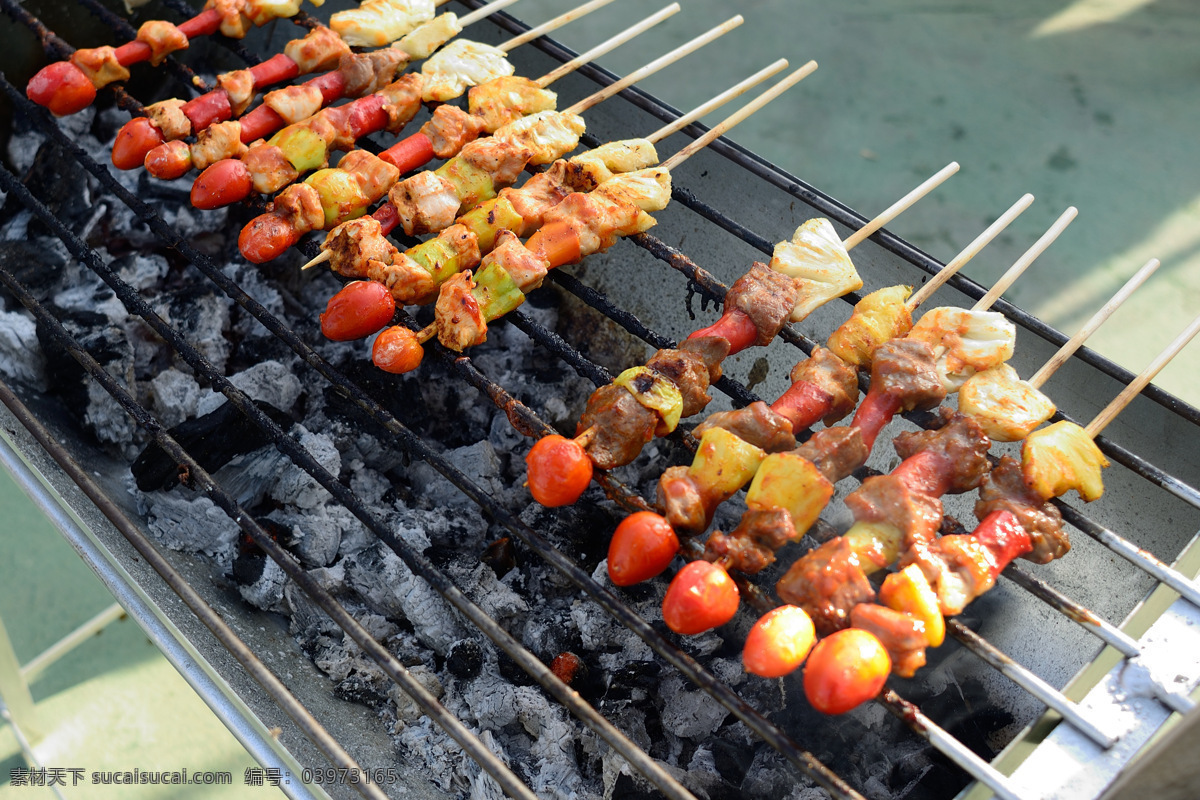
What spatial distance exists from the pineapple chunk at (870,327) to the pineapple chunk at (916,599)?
28.5 inches

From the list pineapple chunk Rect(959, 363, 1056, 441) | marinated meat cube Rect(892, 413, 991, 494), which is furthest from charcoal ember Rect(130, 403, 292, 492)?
pineapple chunk Rect(959, 363, 1056, 441)

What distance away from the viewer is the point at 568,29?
19.6ft

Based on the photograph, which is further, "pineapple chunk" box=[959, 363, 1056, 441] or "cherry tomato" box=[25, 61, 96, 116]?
"cherry tomato" box=[25, 61, 96, 116]

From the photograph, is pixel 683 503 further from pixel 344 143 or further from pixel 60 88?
pixel 60 88

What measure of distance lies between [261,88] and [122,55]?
19.4 inches

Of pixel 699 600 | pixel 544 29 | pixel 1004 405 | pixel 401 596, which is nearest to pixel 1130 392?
pixel 1004 405

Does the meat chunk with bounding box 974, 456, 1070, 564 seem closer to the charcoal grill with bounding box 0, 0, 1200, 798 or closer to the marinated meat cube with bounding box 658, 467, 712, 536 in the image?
the charcoal grill with bounding box 0, 0, 1200, 798

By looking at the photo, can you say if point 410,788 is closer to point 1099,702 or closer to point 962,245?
point 1099,702

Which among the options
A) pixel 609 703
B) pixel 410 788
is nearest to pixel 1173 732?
pixel 609 703

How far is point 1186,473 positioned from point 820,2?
15.5ft

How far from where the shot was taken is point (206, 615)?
1.97 m

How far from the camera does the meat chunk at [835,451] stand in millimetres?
2160

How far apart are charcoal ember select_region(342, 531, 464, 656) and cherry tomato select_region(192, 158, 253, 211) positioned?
1.22m

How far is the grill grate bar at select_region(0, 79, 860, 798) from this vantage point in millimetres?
1839
